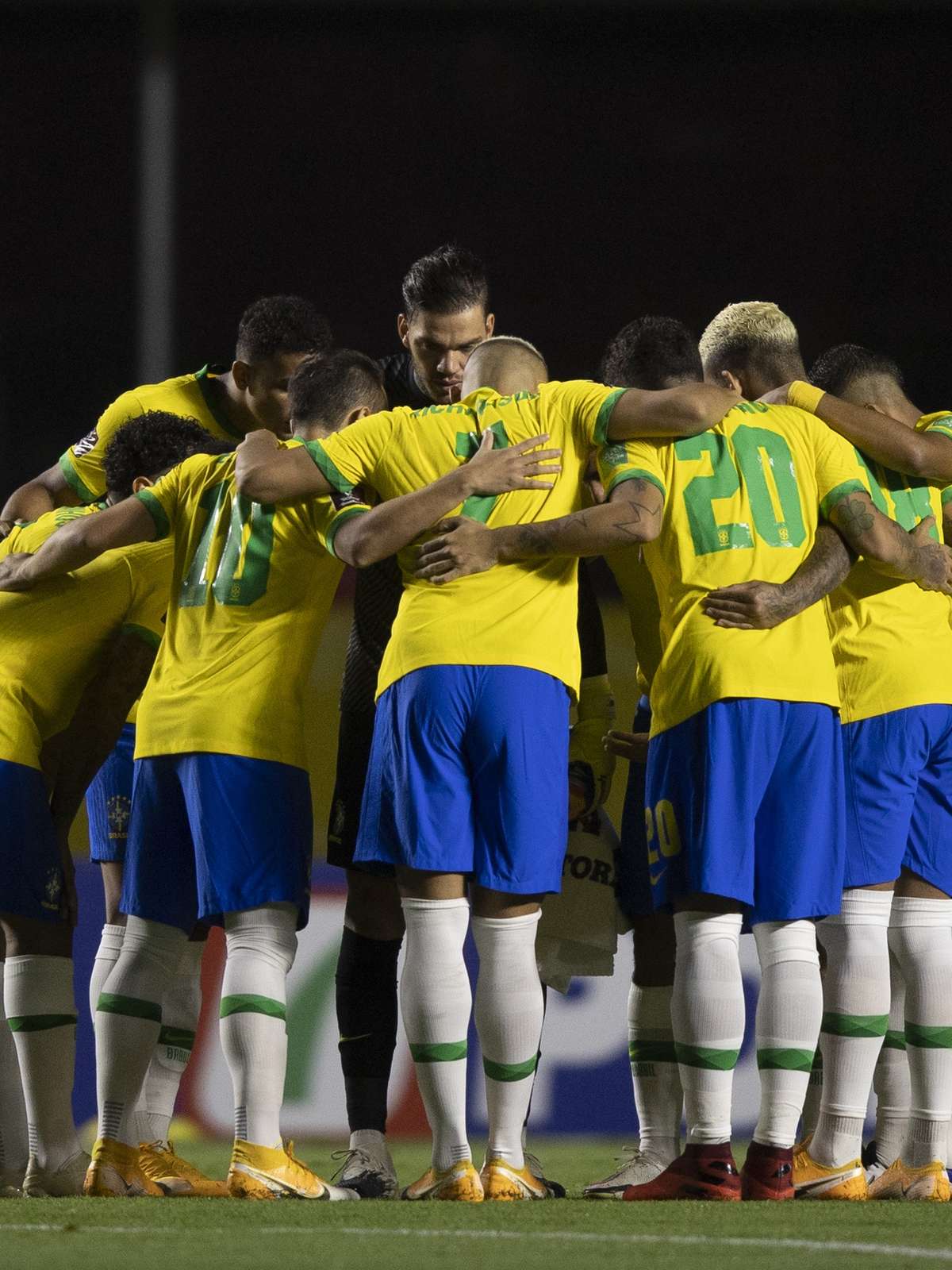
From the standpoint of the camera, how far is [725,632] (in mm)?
3889

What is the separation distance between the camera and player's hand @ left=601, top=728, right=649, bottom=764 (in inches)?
177

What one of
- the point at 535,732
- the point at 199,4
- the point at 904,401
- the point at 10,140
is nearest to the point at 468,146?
the point at 199,4

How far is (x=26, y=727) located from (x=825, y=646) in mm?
1816

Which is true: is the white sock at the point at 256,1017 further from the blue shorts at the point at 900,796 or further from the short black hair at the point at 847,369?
the short black hair at the point at 847,369

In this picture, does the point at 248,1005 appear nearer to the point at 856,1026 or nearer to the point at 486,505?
the point at 486,505

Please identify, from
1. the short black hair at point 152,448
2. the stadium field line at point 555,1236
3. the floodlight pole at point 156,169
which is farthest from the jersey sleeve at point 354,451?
the floodlight pole at point 156,169

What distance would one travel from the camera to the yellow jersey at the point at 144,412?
5066 mm

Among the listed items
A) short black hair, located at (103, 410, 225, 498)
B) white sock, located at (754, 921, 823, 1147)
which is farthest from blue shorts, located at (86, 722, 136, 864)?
white sock, located at (754, 921, 823, 1147)

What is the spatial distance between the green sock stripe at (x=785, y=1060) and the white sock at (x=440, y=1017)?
0.61 metres

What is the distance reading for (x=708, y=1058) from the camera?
3.74 m

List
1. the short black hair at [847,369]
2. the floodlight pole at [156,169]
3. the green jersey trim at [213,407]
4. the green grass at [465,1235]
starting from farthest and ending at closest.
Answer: the floodlight pole at [156,169] < the green jersey trim at [213,407] < the short black hair at [847,369] < the green grass at [465,1235]

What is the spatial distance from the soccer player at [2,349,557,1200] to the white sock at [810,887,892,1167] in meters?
1.04

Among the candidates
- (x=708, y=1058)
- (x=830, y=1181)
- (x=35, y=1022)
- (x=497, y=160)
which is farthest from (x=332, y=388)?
(x=497, y=160)

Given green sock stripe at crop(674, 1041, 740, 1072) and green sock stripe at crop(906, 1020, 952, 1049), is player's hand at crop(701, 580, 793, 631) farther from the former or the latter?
green sock stripe at crop(906, 1020, 952, 1049)
